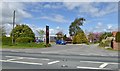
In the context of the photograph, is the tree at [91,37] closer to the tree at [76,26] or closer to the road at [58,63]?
the tree at [76,26]

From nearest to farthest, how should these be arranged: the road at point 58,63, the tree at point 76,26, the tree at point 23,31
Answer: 1. the road at point 58,63
2. the tree at point 23,31
3. the tree at point 76,26

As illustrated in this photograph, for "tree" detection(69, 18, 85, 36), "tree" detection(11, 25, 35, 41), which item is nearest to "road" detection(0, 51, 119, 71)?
"tree" detection(11, 25, 35, 41)

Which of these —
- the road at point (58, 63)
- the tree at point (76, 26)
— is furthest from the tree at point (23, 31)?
the road at point (58, 63)

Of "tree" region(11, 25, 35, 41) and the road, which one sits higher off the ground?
"tree" region(11, 25, 35, 41)

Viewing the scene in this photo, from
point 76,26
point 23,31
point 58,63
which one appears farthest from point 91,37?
point 58,63

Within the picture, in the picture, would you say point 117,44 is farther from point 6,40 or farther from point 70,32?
point 70,32

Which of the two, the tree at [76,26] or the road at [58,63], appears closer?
the road at [58,63]

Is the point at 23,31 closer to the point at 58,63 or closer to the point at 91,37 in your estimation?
the point at 91,37

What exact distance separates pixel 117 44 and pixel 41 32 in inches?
1918

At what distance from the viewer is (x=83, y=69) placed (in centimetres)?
1070

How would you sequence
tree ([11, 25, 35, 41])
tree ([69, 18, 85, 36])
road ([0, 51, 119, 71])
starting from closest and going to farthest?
road ([0, 51, 119, 71]) → tree ([11, 25, 35, 41]) → tree ([69, 18, 85, 36])

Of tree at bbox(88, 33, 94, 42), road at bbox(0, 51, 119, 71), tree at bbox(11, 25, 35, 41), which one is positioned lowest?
road at bbox(0, 51, 119, 71)

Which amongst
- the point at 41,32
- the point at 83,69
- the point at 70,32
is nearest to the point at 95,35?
the point at 70,32

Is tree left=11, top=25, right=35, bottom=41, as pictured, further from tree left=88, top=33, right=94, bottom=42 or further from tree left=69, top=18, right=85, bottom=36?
tree left=88, top=33, right=94, bottom=42
